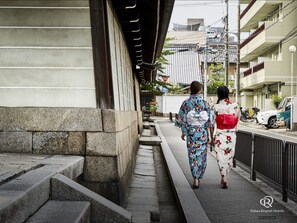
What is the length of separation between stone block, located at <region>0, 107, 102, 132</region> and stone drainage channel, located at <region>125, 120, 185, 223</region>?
4.62ft

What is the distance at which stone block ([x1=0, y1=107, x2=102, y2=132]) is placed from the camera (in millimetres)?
6309

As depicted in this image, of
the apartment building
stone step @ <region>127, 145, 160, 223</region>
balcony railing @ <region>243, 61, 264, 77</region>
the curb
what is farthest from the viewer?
balcony railing @ <region>243, 61, 264, 77</region>

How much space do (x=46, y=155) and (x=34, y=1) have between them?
251 centimetres

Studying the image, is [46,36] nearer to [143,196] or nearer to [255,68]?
[143,196]

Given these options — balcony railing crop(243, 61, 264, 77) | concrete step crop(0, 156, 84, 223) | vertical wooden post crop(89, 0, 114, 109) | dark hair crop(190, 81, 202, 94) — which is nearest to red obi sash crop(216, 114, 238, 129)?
dark hair crop(190, 81, 202, 94)

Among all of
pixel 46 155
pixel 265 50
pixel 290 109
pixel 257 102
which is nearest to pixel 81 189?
pixel 46 155

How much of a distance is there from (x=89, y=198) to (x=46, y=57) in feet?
9.86

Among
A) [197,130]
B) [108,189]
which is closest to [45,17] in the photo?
[108,189]

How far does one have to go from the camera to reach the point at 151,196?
7.58 m

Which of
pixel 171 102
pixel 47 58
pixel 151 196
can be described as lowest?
pixel 151 196

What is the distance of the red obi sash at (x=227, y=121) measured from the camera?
26.1 ft

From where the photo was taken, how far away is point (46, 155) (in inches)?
245

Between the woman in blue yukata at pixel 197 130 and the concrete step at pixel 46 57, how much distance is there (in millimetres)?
2229

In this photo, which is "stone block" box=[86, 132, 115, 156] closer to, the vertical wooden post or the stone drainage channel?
the vertical wooden post
